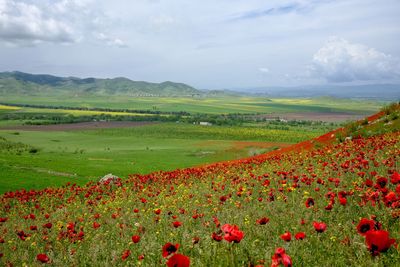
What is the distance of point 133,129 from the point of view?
127375 millimetres

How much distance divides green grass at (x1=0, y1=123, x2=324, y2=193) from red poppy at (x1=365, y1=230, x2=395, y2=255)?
96.9 feet

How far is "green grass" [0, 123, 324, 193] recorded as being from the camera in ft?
116

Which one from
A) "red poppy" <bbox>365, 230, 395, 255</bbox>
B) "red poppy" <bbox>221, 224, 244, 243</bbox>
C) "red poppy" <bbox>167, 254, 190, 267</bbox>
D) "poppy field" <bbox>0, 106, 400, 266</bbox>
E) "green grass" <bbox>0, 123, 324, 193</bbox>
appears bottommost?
"green grass" <bbox>0, 123, 324, 193</bbox>

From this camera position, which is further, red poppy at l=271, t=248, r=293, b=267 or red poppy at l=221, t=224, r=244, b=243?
red poppy at l=221, t=224, r=244, b=243

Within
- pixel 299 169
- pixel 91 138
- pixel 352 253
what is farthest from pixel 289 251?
pixel 91 138

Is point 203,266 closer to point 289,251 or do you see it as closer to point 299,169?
point 289,251

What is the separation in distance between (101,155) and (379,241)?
67.0m

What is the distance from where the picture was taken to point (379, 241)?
117 inches

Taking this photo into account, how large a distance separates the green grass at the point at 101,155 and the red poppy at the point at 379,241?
2954cm

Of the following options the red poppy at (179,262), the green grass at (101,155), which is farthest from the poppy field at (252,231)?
the green grass at (101,155)

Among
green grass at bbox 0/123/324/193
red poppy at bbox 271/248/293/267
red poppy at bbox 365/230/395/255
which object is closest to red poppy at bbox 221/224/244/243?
red poppy at bbox 271/248/293/267

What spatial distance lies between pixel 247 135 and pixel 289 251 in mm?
106624

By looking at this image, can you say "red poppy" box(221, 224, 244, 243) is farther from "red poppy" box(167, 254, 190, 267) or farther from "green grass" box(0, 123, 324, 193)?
"green grass" box(0, 123, 324, 193)

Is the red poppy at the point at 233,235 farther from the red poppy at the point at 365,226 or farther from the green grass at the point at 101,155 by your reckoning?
the green grass at the point at 101,155
